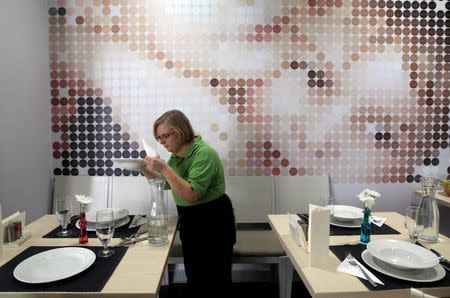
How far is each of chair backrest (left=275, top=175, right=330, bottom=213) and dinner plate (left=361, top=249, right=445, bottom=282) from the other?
1441mm

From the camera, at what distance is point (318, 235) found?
130cm

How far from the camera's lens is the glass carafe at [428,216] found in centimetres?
150

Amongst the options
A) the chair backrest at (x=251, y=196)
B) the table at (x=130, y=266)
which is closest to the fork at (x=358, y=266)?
the table at (x=130, y=266)

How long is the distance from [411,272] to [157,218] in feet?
3.30

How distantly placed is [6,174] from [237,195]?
1.58 meters

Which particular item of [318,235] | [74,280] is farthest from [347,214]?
[74,280]

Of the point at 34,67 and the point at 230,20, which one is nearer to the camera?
the point at 34,67

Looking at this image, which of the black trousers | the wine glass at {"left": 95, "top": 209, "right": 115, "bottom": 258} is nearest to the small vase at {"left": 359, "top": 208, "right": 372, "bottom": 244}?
the black trousers

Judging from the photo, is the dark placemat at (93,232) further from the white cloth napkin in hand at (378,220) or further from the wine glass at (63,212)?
the white cloth napkin in hand at (378,220)

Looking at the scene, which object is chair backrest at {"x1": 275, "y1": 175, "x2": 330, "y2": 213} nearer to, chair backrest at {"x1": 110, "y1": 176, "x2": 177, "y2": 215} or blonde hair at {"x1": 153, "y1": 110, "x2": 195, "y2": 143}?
chair backrest at {"x1": 110, "y1": 176, "x2": 177, "y2": 215}

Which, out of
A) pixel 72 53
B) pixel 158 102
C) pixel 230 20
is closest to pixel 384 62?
pixel 230 20

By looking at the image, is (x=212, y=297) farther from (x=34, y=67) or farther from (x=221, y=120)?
(x=34, y=67)

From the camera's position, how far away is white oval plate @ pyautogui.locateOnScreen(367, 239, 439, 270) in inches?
46.8

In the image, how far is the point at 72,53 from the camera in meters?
2.69
